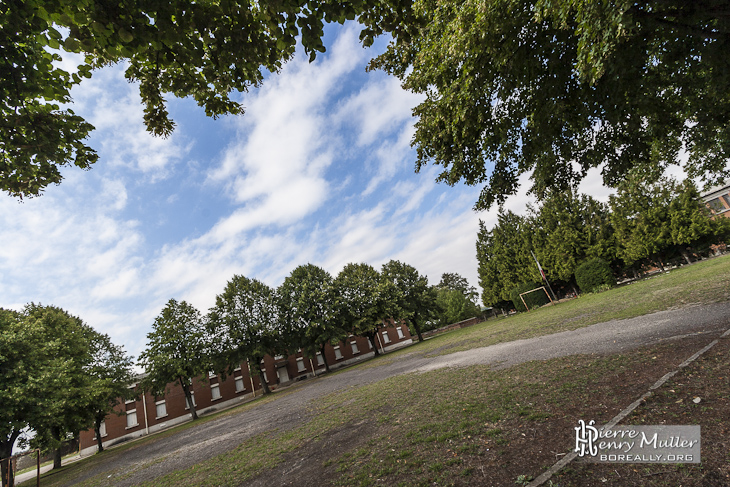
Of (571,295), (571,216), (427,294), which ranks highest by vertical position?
(571,216)

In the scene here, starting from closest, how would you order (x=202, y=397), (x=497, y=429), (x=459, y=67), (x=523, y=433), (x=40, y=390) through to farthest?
1. (x=523, y=433)
2. (x=497, y=429)
3. (x=459, y=67)
4. (x=40, y=390)
5. (x=202, y=397)

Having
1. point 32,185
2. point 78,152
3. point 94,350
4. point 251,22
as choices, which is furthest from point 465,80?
point 94,350

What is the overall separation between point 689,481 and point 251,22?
22.1 ft

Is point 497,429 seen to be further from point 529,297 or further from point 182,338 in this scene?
point 529,297

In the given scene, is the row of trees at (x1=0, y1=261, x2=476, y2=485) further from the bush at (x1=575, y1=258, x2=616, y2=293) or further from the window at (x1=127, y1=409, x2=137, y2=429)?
the bush at (x1=575, y1=258, x2=616, y2=293)

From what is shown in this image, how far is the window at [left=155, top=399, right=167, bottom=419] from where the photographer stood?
34562 mm

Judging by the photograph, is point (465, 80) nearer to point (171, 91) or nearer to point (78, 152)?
point (171, 91)

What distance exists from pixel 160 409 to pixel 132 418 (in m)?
2.75

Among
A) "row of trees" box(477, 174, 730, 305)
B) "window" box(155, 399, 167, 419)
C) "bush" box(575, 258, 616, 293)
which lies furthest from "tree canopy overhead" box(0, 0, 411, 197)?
"window" box(155, 399, 167, 419)

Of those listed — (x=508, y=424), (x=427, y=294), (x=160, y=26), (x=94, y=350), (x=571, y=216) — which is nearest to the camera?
(x=160, y=26)

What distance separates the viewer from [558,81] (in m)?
6.82

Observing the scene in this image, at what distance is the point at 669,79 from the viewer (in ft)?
23.6

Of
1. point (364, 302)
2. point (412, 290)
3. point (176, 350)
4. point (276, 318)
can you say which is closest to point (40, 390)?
point (176, 350)

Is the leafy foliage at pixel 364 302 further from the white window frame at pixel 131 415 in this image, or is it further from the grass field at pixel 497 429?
the grass field at pixel 497 429
